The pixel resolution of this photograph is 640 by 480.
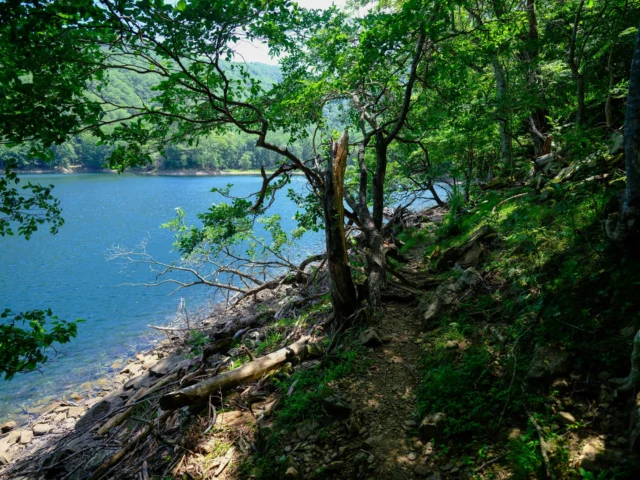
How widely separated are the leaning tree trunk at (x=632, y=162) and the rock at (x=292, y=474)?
4.00m

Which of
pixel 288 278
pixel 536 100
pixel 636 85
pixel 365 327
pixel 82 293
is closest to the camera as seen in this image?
pixel 636 85

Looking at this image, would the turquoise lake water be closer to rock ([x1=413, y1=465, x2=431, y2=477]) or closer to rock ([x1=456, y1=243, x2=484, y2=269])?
rock ([x1=413, y1=465, x2=431, y2=477])

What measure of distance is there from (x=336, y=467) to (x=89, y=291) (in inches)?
738

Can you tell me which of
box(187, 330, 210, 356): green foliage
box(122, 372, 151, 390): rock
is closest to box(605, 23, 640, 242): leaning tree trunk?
box(187, 330, 210, 356): green foliage

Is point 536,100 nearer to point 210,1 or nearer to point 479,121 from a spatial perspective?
point 479,121

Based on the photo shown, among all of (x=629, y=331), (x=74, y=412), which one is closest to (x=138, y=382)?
(x=74, y=412)

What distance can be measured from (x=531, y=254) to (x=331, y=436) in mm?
3819

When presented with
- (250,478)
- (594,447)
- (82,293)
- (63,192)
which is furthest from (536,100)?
(63,192)

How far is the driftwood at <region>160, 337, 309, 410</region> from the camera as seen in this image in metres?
5.06

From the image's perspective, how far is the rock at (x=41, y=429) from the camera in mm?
9070

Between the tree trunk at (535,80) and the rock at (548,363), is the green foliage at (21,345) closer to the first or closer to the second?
the rock at (548,363)

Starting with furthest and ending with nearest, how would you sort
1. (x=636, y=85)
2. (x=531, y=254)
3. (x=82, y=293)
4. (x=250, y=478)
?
(x=82, y=293) < (x=531, y=254) < (x=250, y=478) < (x=636, y=85)

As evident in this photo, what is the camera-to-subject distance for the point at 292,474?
3.67m

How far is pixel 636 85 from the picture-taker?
3.13 m
